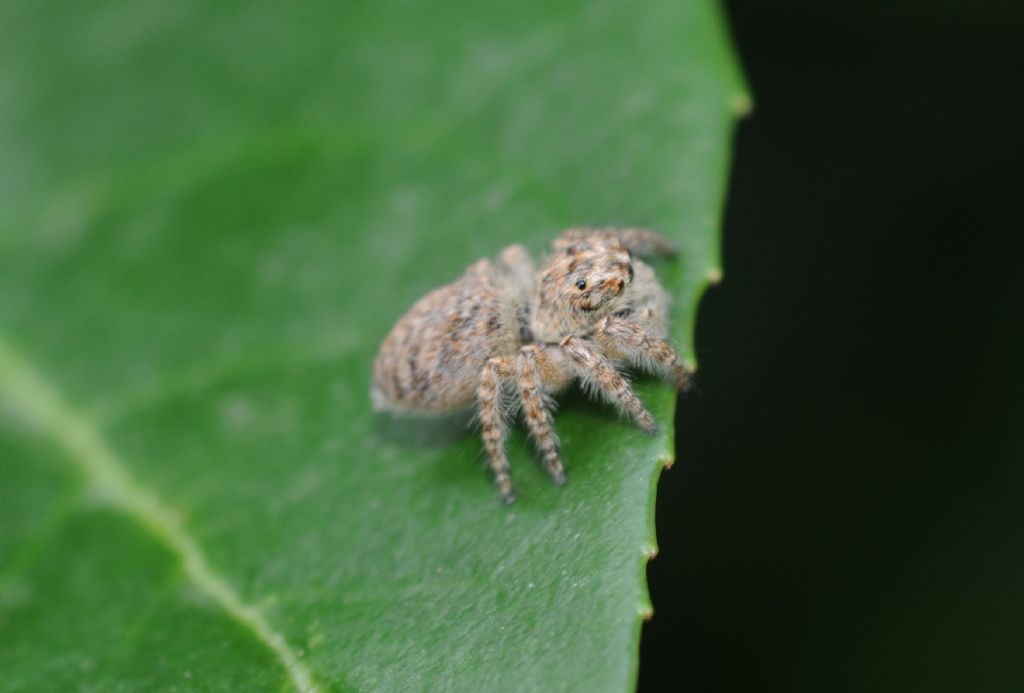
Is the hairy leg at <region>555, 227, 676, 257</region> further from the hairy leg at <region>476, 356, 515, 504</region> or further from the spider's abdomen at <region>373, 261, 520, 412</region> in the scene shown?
the hairy leg at <region>476, 356, 515, 504</region>

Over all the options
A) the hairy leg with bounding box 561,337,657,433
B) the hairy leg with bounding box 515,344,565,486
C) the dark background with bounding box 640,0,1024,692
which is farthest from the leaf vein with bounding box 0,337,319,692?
the dark background with bounding box 640,0,1024,692

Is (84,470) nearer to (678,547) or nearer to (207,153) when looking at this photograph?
(207,153)

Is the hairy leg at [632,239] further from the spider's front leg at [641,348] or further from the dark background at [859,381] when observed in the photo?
the dark background at [859,381]

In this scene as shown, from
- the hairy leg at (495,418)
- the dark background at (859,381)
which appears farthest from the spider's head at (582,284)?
the dark background at (859,381)

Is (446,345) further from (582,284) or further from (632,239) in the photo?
(632,239)

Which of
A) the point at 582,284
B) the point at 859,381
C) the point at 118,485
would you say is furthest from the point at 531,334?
the point at 859,381

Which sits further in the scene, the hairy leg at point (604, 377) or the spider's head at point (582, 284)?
the spider's head at point (582, 284)

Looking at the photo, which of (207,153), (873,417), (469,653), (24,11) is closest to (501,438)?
(469,653)

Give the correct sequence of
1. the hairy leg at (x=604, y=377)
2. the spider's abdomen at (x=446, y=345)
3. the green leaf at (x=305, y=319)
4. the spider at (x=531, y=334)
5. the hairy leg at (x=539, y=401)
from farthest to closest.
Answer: the spider's abdomen at (x=446, y=345) → the spider at (x=531, y=334) → the hairy leg at (x=539, y=401) → the hairy leg at (x=604, y=377) → the green leaf at (x=305, y=319)
